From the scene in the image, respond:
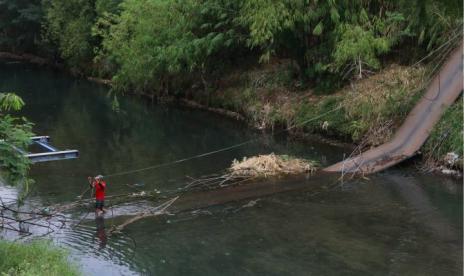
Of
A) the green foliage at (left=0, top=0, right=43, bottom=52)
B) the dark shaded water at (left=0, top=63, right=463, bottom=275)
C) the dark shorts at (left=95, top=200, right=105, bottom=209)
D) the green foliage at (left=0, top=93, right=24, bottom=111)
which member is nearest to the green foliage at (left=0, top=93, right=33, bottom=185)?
the green foliage at (left=0, top=93, right=24, bottom=111)

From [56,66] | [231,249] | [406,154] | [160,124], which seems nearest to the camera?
[231,249]

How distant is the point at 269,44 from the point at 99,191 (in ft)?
42.2

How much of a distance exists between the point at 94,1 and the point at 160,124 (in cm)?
1928

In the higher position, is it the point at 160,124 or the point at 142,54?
the point at 142,54

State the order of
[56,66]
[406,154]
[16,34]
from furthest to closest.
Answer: [16,34], [56,66], [406,154]

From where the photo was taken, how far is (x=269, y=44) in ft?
82.7

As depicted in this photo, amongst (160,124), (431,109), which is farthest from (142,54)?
(431,109)

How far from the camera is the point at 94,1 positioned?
1737 inches

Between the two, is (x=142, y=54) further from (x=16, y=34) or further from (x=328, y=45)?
(x=16, y=34)

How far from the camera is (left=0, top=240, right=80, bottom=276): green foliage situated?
9.82m

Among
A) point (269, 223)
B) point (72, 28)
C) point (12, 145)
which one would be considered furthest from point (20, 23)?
point (12, 145)

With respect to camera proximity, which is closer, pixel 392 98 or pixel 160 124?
pixel 392 98

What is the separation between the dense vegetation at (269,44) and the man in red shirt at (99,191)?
867 centimetres

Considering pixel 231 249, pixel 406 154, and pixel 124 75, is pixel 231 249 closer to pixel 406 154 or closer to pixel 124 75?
pixel 406 154
